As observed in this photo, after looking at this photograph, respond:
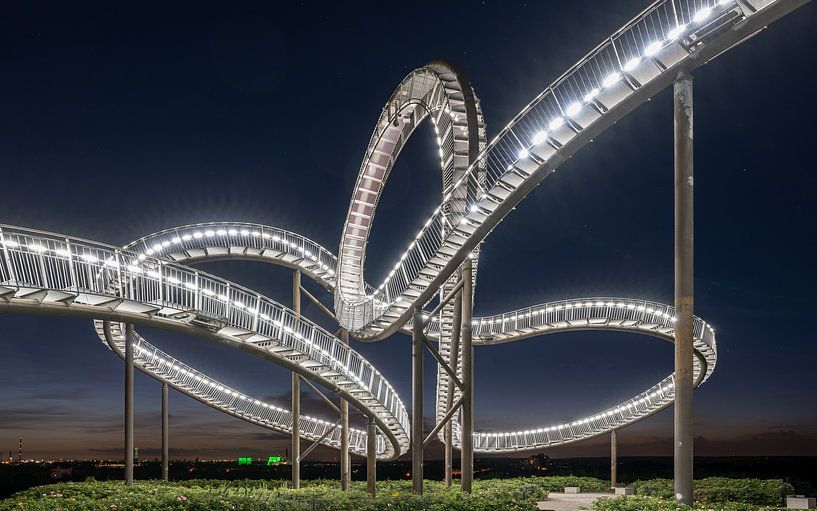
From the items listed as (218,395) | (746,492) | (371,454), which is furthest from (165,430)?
(746,492)

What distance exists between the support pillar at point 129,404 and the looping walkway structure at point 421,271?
0.13 m

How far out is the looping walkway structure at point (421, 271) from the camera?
14.6 m

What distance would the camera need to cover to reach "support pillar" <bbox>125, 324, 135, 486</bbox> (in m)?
28.2

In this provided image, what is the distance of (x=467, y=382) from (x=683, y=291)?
412 inches

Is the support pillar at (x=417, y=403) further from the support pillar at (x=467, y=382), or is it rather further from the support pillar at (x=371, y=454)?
the support pillar at (x=371, y=454)

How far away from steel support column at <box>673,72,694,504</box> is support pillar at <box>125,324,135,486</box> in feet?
67.3

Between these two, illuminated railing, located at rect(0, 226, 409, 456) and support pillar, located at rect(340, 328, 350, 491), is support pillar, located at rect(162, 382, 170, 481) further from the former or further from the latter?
illuminated railing, located at rect(0, 226, 409, 456)

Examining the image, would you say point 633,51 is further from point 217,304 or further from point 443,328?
point 443,328

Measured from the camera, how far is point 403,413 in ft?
94.9

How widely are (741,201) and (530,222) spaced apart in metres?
14.1

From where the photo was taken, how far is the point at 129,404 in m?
29.1

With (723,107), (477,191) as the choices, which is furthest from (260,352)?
(723,107)

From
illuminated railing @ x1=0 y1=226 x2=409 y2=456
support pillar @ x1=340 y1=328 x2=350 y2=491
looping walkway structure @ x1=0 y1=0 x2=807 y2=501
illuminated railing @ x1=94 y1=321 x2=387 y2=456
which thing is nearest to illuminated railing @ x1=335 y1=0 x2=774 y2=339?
looping walkway structure @ x1=0 y1=0 x2=807 y2=501

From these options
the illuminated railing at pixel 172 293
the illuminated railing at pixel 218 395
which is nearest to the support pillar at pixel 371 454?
the illuminated railing at pixel 172 293
